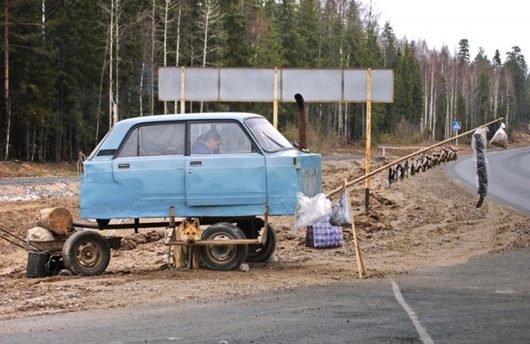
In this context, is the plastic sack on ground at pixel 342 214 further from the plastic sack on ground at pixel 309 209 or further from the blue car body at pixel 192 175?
the blue car body at pixel 192 175

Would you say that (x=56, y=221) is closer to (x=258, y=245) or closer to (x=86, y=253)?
(x=86, y=253)

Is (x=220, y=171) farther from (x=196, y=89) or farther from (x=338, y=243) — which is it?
(x=196, y=89)

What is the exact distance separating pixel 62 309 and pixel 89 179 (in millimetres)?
3079

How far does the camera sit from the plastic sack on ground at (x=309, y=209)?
11969 mm

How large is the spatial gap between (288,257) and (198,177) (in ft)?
11.4

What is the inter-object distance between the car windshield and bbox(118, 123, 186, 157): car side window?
1049 mm

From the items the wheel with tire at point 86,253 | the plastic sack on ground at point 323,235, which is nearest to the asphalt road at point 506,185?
the plastic sack on ground at point 323,235

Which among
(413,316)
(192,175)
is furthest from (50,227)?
(413,316)

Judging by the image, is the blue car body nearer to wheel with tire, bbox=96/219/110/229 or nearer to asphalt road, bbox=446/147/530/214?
wheel with tire, bbox=96/219/110/229

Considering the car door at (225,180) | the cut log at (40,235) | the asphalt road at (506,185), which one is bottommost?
the asphalt road at (506,185)

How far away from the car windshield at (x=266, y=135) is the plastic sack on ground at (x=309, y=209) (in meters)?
0.89

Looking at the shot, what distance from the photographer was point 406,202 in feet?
85.8

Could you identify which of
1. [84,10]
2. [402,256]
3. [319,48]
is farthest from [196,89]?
[319,48]

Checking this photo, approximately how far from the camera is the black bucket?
12.7 m
